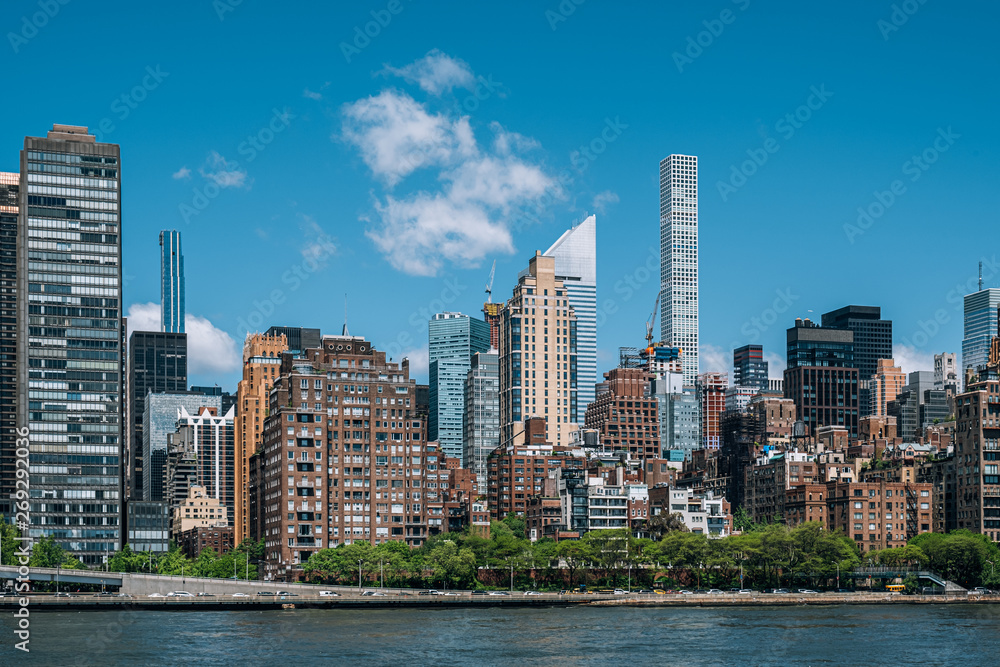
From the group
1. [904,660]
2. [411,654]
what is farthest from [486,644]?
[904,660]

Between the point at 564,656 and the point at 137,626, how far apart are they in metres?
66.6

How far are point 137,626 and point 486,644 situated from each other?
53.1 m

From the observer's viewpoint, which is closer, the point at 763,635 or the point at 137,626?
the point at 763,635

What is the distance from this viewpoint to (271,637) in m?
175

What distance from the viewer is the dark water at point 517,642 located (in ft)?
498

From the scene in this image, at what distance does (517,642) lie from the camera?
6654 inches

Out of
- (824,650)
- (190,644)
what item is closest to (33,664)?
(190,644)

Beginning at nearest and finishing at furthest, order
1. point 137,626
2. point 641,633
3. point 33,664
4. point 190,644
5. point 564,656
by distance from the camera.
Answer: point 33,664
point 564,656
point 190,644
point 641,633
point 137,626

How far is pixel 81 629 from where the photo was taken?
18738cm

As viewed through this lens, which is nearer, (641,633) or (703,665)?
(703,665)

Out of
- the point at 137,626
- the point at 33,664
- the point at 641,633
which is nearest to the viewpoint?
the point at 33,664

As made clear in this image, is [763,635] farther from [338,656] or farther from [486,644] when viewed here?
[338,656]

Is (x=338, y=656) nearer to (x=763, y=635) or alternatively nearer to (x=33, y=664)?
(x=33, y=664)

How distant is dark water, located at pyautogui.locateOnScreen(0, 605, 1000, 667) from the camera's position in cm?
15175
